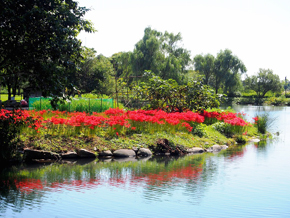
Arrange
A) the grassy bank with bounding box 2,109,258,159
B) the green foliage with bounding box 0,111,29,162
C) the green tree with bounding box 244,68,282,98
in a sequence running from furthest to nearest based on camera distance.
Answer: the green tree with bounding box 244,68,282,98 → the grassy bank with bounding box 2,109,258,159 → the green foliage with bounding box 0,111,29,162

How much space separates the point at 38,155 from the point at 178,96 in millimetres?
9233

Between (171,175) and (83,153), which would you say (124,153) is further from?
(171,175)

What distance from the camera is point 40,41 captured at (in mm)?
8680

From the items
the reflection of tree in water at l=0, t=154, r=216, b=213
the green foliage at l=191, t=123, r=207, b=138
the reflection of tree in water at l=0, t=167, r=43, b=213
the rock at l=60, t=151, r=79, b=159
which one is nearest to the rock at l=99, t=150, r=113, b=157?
the reflection of tree in water at l=0, t=154, r=216, b=213

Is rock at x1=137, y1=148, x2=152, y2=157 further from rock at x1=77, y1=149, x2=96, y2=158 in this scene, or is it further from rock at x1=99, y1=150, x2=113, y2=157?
rock at x1=77, y1=149, x2=96, y2=158

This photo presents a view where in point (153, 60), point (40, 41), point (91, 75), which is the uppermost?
point (153, 60)

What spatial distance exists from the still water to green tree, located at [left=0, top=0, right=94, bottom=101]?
2440 millimetres

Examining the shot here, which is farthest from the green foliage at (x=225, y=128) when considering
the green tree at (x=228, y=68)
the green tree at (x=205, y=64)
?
the green tree at (x=205, y=64)

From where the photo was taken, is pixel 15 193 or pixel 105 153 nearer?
pixel 15 193

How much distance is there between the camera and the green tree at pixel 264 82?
6269 cm

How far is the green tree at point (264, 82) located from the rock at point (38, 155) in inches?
2328

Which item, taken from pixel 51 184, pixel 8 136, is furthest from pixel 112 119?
pixel 51 184

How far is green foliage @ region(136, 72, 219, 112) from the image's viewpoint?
16969 mm

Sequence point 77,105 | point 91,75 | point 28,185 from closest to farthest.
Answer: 1. point 28,185
2. point 77,105
3. point 91,75
